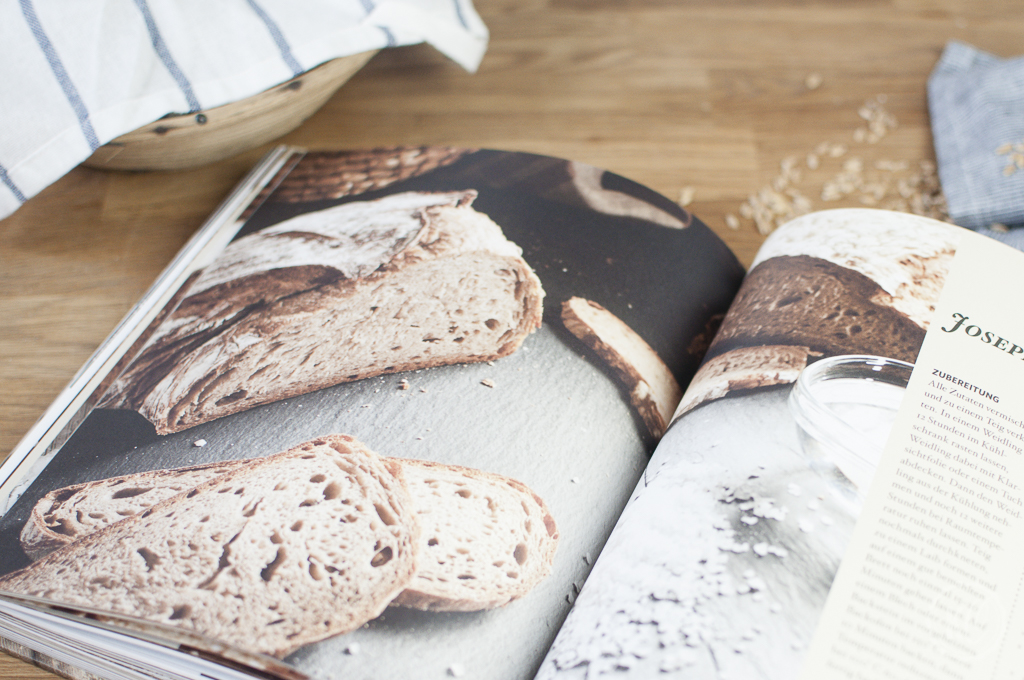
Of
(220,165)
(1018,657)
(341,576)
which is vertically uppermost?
(220,165)

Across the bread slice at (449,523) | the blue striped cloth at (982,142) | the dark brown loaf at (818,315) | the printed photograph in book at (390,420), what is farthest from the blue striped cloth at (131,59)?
the blue striped cloth at (982,142)

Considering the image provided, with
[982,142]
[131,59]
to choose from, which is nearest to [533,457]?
[131,59]

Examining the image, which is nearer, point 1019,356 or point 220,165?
point 1019,356

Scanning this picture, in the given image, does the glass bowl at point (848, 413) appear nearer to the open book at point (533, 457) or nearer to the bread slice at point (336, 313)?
the open book at point (533, 457)

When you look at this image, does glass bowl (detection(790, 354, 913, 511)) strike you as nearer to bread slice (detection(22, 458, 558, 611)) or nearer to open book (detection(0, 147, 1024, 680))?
open book (detection(0, 147, 1024, 680))

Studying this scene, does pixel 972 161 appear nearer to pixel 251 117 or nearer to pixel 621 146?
pixel 621 146

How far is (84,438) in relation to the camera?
1.01 feet

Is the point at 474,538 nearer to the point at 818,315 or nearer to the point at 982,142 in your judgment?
→ the point at 818,315

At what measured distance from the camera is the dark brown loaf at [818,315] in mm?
313

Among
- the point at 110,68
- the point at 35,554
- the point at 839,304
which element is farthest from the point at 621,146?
the point at 35,554

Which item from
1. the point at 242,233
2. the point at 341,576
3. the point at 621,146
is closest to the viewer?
the point at 341,576

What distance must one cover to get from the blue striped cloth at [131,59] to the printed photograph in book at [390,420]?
0.26 ft

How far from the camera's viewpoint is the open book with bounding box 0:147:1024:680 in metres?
0.25

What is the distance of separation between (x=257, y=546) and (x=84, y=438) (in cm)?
13
